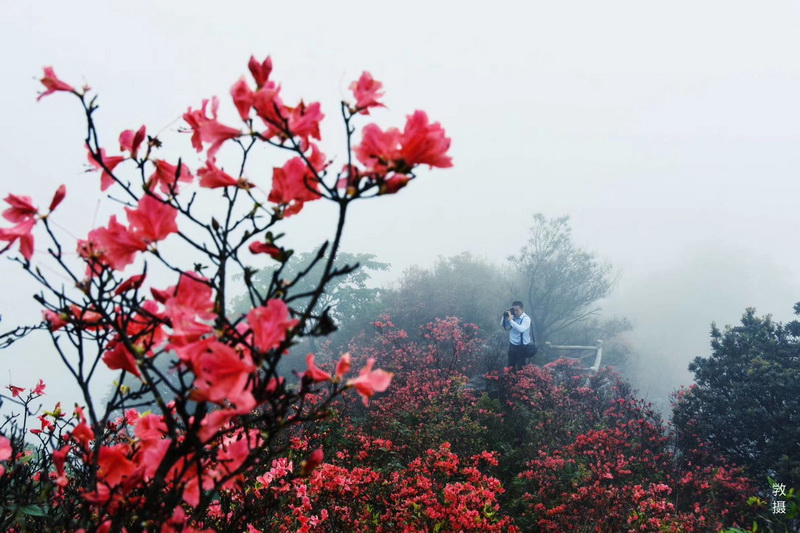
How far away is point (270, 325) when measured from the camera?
71 centimetres

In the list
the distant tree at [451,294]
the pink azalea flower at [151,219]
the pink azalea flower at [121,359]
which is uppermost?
the distant tree at [451,294]

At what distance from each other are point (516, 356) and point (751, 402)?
3.80 metres

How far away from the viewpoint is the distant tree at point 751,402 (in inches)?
208

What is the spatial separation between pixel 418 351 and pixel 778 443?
22.9 ft

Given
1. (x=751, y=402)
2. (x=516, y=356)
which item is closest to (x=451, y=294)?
(x=516, y=356)

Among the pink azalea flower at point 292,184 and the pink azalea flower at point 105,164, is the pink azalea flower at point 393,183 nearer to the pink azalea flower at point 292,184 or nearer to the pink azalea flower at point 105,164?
the pink azalea flower at point 292,184

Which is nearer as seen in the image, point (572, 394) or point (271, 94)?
point (271, 94)

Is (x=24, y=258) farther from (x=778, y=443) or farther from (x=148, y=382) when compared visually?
(x=778, y=443)

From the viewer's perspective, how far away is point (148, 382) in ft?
2.61

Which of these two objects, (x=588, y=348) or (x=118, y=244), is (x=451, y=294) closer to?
(x=588, y=348)

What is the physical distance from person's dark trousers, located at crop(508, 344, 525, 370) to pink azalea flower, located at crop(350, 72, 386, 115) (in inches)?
323

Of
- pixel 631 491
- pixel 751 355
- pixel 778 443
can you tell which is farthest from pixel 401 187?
pixel 751 355

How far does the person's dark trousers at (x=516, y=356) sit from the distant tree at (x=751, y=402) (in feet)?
9.09

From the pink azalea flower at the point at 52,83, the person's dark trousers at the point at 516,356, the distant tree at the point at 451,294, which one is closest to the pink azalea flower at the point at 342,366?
the pink azalea flower at the point at 52,83
